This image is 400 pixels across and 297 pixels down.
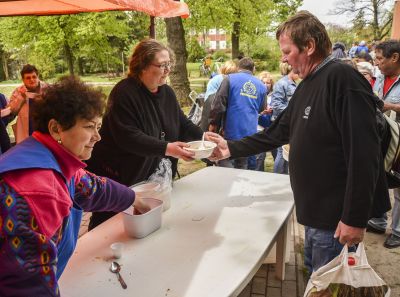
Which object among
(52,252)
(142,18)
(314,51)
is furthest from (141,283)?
(142,18)

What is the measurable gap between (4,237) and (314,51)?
1.55 metres

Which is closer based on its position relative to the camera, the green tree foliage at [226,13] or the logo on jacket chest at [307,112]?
the logo on jacket chest at [307,112]

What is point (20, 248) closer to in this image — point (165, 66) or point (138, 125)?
point (138, 125)

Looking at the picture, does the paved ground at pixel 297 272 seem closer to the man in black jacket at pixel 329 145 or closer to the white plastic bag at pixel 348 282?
the man in black jacket at pixel 329 145

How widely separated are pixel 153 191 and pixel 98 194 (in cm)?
44

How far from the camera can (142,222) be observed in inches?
70.7

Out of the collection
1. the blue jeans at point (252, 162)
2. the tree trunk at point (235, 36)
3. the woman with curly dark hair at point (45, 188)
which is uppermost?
the tree trunk at point (235, 36)

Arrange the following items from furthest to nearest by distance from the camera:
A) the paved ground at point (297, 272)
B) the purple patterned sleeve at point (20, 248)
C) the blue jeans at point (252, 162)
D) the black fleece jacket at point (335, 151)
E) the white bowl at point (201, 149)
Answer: the blue jeans at point (252, 162) < the paved ground at point (297, 272) < the white bowl at point (201, 149) < the black fleece jacket at point (335, 151) < the purple patterned sleeve at point (20, 248)

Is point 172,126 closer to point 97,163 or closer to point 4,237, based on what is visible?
point 97,163

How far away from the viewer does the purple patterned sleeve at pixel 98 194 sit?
62.1 inches

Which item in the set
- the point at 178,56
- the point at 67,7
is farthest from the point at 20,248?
the point at 178,56

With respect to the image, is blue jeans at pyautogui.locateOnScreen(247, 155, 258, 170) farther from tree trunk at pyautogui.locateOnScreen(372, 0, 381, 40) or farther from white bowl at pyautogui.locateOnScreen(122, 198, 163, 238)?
tree trunk at pyautogui.locateOnScreen(372, 0, 381, 40)

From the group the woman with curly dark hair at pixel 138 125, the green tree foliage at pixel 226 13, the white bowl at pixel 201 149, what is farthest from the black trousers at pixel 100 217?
the green tree foliage at pixel 226 13

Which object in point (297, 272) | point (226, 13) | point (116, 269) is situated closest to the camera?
point (116, 269)
